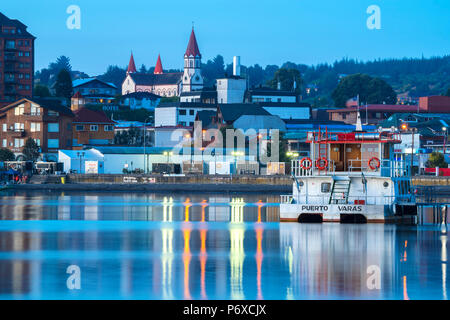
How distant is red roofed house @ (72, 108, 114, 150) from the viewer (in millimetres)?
114250

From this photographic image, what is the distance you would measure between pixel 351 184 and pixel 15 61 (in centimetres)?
10388

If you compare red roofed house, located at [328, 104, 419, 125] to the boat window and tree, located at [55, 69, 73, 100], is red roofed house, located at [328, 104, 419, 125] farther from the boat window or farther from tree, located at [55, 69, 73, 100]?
the boat window

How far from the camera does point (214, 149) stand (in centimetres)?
10262

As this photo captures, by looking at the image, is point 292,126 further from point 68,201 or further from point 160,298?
point 160,298

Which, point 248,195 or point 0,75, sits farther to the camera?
point 0,75

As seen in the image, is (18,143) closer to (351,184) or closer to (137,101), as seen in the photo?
(351,184)

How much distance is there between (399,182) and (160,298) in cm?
2278

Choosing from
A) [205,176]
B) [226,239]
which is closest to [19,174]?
[205,176]

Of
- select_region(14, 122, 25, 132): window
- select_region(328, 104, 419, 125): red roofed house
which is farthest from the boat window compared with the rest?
select_region(328, 104, 419, 125): red roofed house

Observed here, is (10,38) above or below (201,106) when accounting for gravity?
above

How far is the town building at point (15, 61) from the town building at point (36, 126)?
3165cm

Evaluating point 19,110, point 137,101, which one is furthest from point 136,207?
point 137,101

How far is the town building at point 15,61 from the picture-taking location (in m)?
137

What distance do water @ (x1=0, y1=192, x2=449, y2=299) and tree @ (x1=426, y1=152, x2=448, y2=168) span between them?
47765 mm
